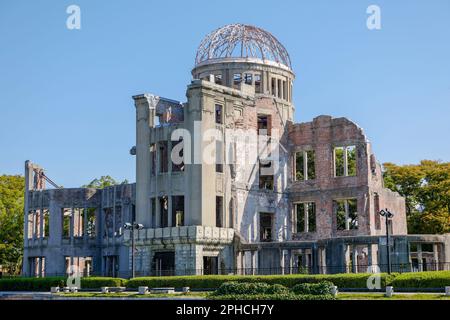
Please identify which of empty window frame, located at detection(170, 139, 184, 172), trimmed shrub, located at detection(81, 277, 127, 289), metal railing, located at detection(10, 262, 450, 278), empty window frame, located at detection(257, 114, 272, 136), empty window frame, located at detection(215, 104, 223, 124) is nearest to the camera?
metal railing, located at detection(10, 262, 450, 278)

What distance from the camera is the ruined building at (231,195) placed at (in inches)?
2010

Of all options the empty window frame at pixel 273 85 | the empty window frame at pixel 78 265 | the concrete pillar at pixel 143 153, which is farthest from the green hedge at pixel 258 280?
the empty window frame at pixel 273 85

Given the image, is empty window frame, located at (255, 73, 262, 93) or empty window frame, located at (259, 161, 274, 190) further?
empty window frame, located at (255, 73, 262, 93)

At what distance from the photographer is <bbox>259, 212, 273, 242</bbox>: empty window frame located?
5925 cm

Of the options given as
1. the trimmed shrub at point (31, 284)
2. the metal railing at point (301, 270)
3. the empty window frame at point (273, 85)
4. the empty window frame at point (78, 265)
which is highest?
the empty window frame at point (273, 85)

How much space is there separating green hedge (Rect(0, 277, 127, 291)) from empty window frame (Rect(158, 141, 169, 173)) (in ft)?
31.1

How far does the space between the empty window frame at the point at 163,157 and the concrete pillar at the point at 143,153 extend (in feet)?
2.87

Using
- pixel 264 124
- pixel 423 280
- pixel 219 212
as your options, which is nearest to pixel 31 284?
pixel 219 212

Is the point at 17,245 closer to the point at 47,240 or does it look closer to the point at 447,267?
the point at 47,240

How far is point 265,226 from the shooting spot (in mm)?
60938

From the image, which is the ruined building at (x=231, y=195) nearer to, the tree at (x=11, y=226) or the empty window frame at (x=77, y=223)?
the empty window frame at (x=77, y=223)

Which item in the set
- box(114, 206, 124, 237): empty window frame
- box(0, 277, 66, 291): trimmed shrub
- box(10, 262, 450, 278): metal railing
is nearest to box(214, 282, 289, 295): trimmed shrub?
box(10, 262, 450, 278): metal railing

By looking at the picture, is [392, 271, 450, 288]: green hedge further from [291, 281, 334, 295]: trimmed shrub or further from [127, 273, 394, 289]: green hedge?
[291, 281, 334, 295]: trimmed shrub

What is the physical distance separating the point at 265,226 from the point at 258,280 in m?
19.0
